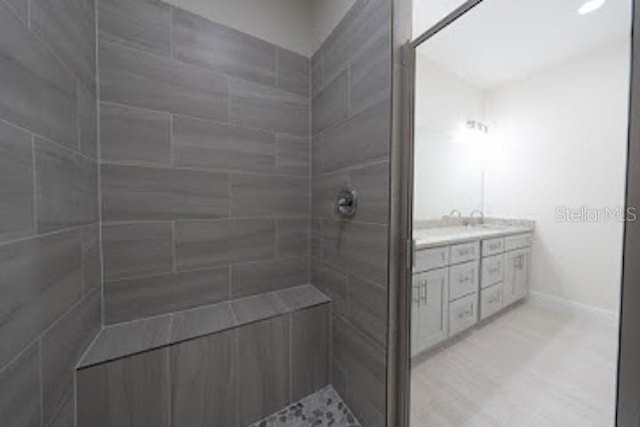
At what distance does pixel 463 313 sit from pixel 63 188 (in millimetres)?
2368

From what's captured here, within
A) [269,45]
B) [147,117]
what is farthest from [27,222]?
[269,45]

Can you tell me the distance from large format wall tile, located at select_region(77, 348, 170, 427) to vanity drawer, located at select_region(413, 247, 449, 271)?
1.43 meters

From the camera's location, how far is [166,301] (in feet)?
3.82

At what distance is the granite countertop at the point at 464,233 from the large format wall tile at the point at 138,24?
1.73 meters

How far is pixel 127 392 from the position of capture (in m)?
0.88

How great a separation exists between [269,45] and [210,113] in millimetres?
586

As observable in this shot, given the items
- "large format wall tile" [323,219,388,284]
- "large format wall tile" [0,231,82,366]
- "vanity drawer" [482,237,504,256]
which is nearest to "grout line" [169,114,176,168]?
"large format wall tile" [0,231,82,366]

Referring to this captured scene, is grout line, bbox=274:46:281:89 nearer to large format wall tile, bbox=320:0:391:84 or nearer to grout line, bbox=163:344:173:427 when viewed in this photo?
large format wall tile, bbox=320:0:391:84

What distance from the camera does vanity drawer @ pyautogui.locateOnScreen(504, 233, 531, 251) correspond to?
1.67 m

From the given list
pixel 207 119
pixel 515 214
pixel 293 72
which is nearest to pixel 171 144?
pixel 207 119

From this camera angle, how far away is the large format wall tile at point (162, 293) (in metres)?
1.06

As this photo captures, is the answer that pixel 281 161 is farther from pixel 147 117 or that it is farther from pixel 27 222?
pixel 27 222

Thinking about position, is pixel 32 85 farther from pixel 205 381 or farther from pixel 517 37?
pixel 517 37

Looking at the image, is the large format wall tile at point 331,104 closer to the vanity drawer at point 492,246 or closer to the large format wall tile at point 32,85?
the large format wall tile at point 32,85
